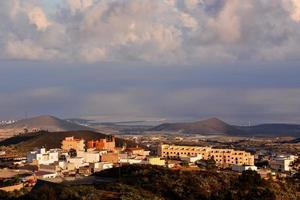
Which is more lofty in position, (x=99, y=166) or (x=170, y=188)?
(x=99, y=166)

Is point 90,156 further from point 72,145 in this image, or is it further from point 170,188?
point 170,188

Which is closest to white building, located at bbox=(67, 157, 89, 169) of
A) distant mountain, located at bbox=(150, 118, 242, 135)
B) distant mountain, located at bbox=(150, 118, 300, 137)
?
distant mountain, located at bbox=(150, 118, 300, 137)

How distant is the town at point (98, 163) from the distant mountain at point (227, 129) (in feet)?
290

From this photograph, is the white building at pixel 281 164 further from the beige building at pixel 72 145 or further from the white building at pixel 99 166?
the beige building at pixel 72 145

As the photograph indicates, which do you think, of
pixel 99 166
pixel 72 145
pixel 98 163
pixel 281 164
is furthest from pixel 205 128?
pixel 99 166

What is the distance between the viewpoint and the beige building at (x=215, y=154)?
69.2 m

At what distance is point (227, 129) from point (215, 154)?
101788 millimetres

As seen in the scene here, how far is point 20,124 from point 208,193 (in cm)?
14438

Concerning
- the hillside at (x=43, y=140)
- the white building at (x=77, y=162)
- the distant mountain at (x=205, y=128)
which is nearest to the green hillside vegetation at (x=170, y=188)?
the white building at (x=77, y=162)

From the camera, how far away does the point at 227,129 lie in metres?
174

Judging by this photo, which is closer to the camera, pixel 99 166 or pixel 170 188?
pixel 170 188

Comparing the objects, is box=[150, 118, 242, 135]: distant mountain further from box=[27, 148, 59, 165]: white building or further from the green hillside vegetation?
the green hillside vegetation

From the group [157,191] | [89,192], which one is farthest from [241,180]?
[89,192]

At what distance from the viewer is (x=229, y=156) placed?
234 feet
